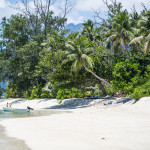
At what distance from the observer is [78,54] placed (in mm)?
29250

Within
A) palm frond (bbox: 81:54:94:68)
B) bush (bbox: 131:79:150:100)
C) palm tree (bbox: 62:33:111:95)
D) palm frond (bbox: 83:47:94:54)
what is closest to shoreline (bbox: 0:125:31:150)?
bush (bbox: 131:79:150:100)

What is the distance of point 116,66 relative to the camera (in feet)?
88.3

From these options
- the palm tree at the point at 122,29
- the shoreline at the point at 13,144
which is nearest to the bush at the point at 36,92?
the palm tree at the point at 122,29

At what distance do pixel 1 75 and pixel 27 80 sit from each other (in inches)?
211

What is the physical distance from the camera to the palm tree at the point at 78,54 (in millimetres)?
28320

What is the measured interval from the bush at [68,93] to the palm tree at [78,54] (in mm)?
6312

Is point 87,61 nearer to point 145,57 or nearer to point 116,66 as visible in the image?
point 116,66

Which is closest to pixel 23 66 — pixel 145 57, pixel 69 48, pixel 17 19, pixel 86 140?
pixel 17 19

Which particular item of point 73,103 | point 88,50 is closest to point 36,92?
point 73,103

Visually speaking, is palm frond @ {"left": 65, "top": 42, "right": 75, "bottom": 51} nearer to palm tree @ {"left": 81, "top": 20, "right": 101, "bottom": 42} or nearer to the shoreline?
palm tree @ {"left": 81, "top": 20, "right": 101, "bottom": 42}

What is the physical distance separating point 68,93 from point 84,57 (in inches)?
371

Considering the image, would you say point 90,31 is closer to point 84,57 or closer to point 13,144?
point 84,57

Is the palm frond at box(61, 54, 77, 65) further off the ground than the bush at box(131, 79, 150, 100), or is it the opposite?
the palm frond at box(61, 54, 77, 65)

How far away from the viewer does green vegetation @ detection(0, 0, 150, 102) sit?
27.1 meters
